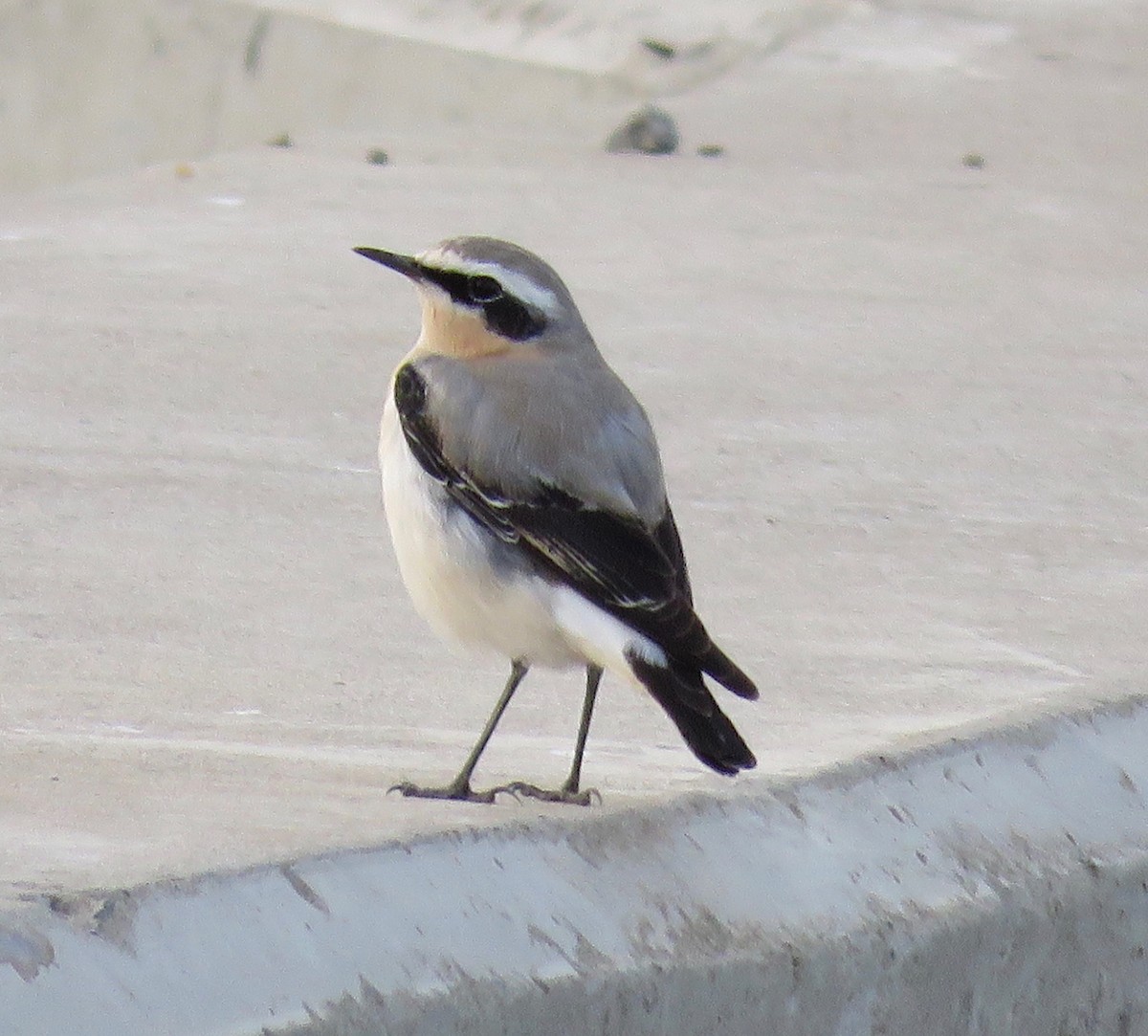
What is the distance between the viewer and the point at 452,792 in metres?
4.50

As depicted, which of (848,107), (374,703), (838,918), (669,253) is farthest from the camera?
(848,107)

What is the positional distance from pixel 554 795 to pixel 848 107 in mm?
8870

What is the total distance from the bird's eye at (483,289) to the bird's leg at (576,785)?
2.41ft

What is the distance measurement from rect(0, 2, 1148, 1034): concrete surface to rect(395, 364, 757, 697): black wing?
29cm

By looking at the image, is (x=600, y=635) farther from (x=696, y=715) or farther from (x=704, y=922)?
(x=704, y=922)

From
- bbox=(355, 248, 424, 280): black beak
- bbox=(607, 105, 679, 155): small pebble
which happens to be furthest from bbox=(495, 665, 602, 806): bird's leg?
bbox=(607, 105, 679, 155): small pebble

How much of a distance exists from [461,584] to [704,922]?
0.88m

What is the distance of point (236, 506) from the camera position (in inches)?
274

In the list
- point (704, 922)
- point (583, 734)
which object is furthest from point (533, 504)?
point (704, 922)

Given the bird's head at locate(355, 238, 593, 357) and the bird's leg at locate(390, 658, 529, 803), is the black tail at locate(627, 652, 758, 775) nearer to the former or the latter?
the bird's leg at locate(390, 658, 529, 803)

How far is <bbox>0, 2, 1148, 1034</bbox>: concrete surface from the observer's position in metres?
3.98

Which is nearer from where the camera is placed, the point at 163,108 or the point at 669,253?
the point at 669,253

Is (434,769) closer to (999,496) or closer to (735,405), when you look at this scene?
(999,496)

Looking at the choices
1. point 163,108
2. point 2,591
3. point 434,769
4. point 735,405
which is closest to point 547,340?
point 434,769
